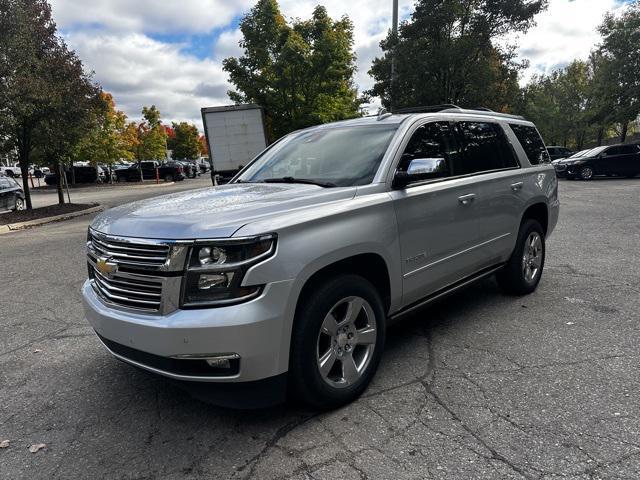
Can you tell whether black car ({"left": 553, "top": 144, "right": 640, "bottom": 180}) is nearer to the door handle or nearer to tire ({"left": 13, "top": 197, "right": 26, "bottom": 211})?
the door handle

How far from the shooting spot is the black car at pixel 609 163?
22234 millimetres

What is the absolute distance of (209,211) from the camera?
8.88ft

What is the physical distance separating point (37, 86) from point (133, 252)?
12600 millimetres

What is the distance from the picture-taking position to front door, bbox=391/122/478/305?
3.35 metres

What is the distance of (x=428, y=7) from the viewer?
1873cm

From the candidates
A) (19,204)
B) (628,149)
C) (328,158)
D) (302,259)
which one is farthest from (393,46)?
(302,259)

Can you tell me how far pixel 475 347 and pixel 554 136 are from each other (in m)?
47.1

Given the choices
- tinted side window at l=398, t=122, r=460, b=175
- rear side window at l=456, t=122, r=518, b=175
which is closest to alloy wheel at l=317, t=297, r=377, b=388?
tinted side window at l=398, t=122, r=460, b=175

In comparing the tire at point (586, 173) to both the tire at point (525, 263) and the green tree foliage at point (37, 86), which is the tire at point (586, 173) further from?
the green tree foliage at point (37, 86)

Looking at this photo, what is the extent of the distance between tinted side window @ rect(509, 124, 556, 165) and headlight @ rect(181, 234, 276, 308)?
3.73 metres

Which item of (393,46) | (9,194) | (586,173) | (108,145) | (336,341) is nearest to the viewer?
(336,341)

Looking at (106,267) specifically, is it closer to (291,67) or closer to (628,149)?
(291,67)

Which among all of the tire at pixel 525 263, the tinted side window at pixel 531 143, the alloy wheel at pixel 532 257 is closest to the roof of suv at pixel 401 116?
the tinted side window at pixel 531 143

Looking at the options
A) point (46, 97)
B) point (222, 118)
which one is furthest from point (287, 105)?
point (46, 97)
